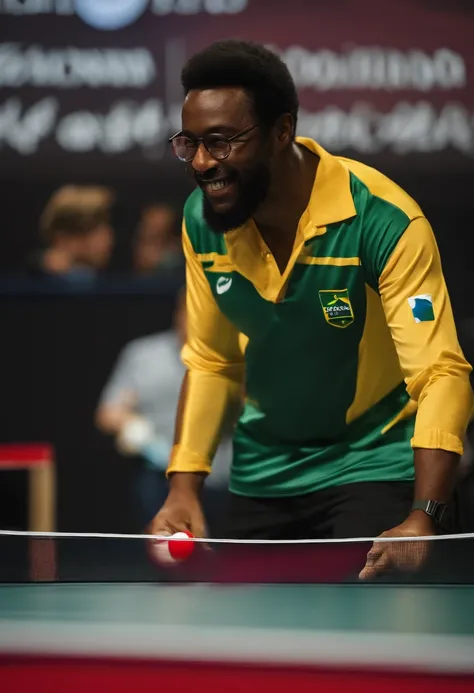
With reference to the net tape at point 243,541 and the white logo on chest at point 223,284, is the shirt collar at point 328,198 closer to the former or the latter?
the white logo on chest at point 223,284

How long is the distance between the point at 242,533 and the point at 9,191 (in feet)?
11.1

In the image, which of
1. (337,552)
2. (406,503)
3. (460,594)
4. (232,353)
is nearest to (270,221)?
(232,353)

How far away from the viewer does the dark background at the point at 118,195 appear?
5.30 meters

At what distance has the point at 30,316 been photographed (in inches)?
221

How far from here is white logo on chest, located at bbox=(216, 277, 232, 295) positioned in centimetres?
243

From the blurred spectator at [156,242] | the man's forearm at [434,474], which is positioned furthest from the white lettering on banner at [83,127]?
the man's forearm at [434,474]

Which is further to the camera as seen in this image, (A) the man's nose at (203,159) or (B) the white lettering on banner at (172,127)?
(B) the white lettering on banner at (172,127)

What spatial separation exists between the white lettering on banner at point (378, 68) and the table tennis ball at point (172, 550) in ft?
12.2

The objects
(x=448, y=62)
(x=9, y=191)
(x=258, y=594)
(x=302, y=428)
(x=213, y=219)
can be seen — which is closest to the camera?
(x=258, y=594)

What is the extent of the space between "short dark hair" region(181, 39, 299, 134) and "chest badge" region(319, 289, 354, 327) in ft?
1.05

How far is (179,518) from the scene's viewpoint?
2.37 metres

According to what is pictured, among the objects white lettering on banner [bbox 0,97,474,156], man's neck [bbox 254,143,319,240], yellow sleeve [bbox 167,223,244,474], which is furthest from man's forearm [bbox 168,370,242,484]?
white lettering on banner [bbox 0,97,474,156]

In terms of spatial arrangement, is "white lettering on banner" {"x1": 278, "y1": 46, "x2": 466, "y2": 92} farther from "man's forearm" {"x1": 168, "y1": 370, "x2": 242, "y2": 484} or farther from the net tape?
the net tape

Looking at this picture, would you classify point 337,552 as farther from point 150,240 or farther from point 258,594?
point 150,240
